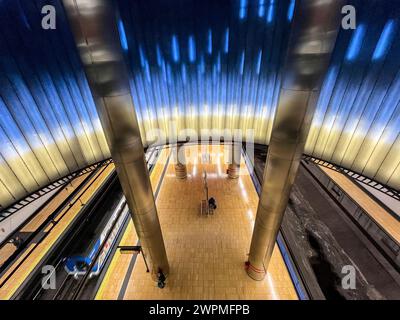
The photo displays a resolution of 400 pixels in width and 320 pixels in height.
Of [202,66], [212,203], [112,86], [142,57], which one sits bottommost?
[212,203]

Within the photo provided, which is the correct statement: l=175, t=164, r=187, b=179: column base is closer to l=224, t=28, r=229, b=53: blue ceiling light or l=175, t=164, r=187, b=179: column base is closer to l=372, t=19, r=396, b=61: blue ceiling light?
l=224, t=28, r=229, b=53: blue ceiling light

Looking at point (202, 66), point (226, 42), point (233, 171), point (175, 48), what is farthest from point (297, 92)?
point (233, 171)

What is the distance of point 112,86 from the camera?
3820 mm

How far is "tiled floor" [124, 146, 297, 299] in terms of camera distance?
688 cm

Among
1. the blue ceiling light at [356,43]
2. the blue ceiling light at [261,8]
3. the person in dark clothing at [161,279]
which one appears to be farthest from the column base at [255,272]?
the blue ceiling light at [261,8]

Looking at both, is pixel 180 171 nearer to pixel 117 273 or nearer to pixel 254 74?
pixel 117 273

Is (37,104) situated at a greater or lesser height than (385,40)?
lesser

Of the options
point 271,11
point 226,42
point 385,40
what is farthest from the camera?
point 226,42

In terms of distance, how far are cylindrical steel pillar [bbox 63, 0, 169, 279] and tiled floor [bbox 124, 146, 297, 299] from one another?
326cm

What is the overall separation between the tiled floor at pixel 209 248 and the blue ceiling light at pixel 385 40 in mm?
7287

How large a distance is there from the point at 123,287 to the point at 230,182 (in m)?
7.25

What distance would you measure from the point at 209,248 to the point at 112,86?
6943 mm

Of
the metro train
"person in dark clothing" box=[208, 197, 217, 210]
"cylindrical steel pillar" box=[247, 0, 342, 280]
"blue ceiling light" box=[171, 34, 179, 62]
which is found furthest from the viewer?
"person in dark clothing" box=[208, 197, 217, 210]

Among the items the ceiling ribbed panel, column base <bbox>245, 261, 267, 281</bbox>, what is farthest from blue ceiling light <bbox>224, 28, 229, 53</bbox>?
column base <bbox>245, 261, 267, 281</bbox>
